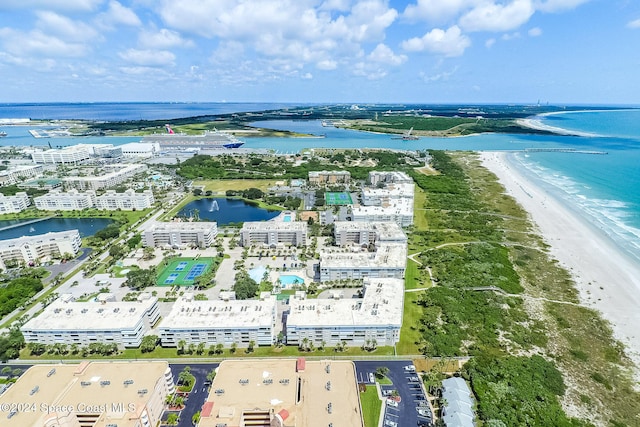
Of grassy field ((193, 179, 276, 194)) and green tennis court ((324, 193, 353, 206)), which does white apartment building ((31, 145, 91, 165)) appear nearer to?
grassy field ((193, 179, 276, 194))

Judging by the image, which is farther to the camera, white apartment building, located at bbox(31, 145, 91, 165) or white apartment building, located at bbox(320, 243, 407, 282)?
white apartment building, located at bbox(31, 145, 91, 165)

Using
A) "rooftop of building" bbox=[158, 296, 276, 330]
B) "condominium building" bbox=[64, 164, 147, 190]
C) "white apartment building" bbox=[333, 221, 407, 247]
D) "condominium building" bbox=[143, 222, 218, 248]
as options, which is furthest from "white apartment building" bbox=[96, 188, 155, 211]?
"rooftop of building" bbox=[158, 296, 276, 330]

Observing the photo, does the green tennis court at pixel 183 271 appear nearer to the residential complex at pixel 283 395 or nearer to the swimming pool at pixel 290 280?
the swimming pool at pixel 290 280

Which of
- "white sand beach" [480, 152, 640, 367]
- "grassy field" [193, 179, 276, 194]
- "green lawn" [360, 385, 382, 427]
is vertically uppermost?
"grassy field" [193, 179, 276, 194]

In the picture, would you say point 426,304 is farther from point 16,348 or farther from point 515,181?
point 515,181

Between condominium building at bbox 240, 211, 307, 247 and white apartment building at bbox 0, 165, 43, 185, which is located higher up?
white apartment building at bbox 0, 165, 43, 185

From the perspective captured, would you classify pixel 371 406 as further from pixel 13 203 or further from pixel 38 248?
pixel 13 203

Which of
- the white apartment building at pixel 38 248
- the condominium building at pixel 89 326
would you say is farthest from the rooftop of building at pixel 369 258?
the white apartment building at pixel 38 248
